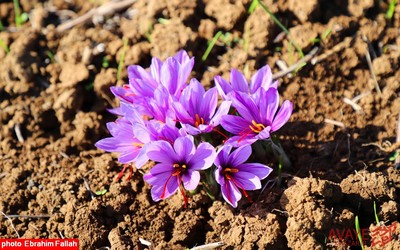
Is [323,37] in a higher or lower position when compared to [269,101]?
higher

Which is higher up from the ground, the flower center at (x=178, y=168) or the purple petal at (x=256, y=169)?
the flower center at (x=178, y=168)

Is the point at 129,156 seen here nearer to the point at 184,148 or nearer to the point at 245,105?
the point at 184,148


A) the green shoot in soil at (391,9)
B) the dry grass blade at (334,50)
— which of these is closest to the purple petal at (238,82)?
the dry grass blade at (334,50)

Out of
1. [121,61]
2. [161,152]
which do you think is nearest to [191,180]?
[161,152]

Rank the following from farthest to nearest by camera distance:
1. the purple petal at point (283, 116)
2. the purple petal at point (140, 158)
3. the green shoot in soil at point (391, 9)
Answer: the green shoot in soil at point (391, 9) < the purple petal at point (283, 116) < the purple petal at point (140, 158)

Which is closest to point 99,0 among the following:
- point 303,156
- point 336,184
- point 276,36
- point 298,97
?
point 276,36

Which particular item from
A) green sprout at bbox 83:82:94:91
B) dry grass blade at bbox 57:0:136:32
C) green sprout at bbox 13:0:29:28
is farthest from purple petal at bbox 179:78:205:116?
green sprout at bbox 13:0:29:28

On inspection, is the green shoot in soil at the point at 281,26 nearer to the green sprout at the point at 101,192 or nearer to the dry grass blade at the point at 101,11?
the dry grass blade at the point at 101,11
